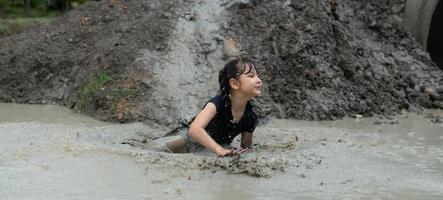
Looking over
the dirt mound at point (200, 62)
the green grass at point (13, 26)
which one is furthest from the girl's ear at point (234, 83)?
the green grass at point (13, 26)

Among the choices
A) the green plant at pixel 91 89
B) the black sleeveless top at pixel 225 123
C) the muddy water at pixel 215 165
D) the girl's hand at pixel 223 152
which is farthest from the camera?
the green plant at pixel 91 89

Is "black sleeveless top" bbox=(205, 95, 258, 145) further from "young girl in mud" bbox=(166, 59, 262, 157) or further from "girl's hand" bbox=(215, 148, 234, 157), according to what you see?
"girl's hand" bbox=(215, 148, 234, 157)

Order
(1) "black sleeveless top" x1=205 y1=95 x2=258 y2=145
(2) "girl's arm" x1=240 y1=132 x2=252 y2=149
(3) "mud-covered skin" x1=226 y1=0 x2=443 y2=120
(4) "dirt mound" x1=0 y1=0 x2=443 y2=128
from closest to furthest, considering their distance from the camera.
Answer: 1. (1) "black sleeveless top" x1=205 y1=95 x2=258 y2=145
2. (2) "girl's arm" x1=240 y1=132 x2=252 y2=149
3. (4) "dirt mound" x1=0 y1=0 x2=443 y2=128
4. (3) "mud-covered skin" x1=226 y1=0 x2=443 y2=120

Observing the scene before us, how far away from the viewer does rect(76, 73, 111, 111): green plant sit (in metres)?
7.17

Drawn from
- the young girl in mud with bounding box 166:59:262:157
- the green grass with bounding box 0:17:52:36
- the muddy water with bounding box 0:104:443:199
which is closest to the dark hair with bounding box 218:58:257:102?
the young girl in mud with bounding box 166:59:262:157

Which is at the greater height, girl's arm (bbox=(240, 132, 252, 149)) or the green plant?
girl's arm (bbox=(240, 132, 252, 149))

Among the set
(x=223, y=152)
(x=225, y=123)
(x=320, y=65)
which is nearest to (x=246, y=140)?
(x=225, y=123)

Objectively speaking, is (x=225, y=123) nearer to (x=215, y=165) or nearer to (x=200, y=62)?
(x=215, y=165)

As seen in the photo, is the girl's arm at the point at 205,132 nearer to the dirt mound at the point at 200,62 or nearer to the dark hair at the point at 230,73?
the dark hair at the point at 230,73

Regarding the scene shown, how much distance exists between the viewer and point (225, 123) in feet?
17.9

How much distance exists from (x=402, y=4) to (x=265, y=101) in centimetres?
326

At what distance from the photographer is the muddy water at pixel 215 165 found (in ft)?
13.8

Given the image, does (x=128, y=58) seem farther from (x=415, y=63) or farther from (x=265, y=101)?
(x=415, y=63)

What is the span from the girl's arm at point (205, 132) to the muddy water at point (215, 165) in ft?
0.31
